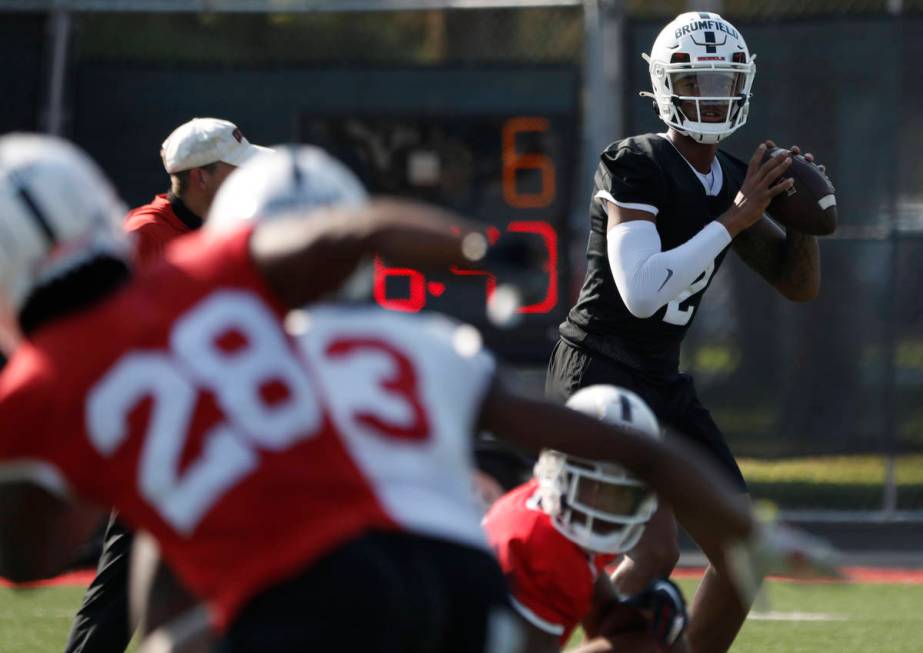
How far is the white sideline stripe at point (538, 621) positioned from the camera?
3398 millimetres

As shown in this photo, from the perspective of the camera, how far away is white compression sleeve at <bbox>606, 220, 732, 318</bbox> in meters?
4.26

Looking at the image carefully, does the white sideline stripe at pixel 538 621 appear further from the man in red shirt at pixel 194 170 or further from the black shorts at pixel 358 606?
the man in red shirt at pixel 194 170

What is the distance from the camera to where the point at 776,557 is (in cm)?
269

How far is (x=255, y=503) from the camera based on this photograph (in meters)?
2.19

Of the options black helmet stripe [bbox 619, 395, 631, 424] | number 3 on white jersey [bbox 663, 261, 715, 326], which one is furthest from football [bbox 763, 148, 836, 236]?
black helmet stripe [bbox 619, 395, 631, 424]

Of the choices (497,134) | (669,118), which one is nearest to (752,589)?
(669,118)

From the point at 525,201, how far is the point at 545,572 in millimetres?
4939

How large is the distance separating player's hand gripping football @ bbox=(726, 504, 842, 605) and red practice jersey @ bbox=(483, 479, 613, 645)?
68cm

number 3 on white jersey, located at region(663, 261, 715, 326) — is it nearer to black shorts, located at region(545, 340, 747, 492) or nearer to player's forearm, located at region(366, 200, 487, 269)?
black shorts, located at region(545, 340, 747, 492)

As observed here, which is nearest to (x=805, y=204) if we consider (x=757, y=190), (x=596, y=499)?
(x=757, y=190)

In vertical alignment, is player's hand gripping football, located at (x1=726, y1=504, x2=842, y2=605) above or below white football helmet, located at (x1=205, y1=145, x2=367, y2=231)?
below

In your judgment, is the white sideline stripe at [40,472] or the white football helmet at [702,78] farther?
the white football helmet at [702,78]

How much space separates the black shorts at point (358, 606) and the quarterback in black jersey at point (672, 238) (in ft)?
7.10

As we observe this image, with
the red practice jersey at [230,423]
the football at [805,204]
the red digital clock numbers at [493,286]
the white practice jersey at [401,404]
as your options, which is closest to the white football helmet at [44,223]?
the red practice jersey at [230,423]
